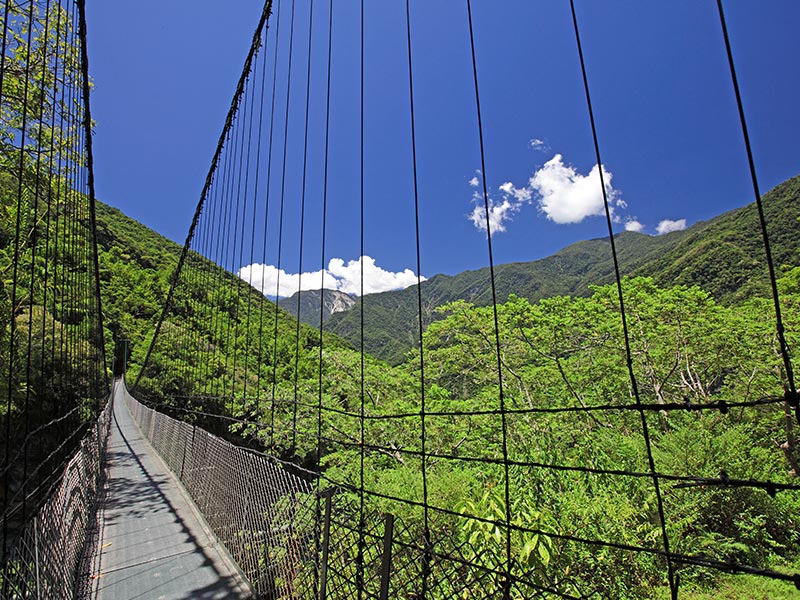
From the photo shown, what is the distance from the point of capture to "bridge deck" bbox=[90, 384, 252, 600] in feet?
6.30

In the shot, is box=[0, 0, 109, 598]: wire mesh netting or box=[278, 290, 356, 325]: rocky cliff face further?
box=[278, 290, 356, 325]: rocky cliff face

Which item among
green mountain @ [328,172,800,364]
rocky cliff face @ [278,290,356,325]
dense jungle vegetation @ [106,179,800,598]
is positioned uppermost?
rocky cliff face @ [278,290,356,325]

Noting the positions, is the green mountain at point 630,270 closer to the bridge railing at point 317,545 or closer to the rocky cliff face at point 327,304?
the bridge railing at point 317,545

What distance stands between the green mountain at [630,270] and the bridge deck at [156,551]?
9807 millimetres

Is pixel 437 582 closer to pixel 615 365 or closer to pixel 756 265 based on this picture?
pixel 615 365

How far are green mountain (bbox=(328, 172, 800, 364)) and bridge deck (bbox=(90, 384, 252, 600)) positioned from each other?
9.81 meters

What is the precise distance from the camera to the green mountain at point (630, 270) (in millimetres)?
9391

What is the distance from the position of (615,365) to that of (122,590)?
26.6ft

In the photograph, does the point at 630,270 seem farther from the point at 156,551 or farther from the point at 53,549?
the point at 53,549

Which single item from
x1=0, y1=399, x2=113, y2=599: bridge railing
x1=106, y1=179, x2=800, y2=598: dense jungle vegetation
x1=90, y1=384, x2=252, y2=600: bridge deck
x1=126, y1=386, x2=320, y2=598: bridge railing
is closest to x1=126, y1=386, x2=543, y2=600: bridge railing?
x1=126, y1=386, x2=320, y2=598: bridge railing

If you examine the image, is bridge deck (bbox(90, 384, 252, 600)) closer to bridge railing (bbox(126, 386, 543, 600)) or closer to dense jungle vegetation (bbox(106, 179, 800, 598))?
bridge railing (bbox(126, 386, 543, 600))

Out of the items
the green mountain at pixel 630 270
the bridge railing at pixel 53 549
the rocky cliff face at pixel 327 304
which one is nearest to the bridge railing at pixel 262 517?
the bridge railing at pixel 53 549

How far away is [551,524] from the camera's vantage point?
358 cm

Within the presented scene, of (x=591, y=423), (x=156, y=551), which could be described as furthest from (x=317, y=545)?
(x=591, y=423)
